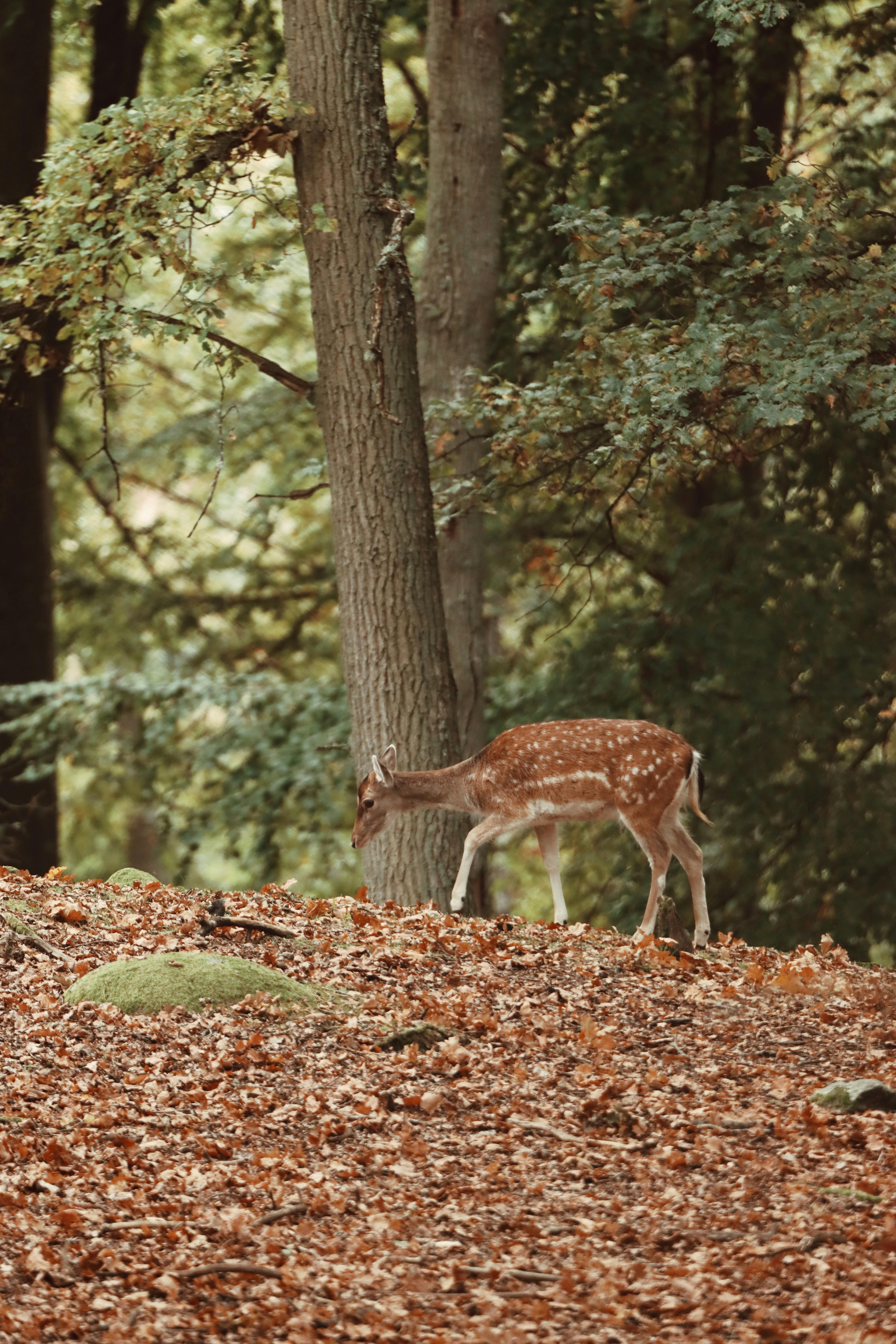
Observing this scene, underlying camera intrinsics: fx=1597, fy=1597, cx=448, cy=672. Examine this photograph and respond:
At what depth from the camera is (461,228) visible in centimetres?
1255

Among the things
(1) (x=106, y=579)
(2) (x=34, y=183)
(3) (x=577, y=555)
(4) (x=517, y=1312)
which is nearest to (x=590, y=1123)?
(4) (x=517, y=1312)

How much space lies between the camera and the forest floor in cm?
454

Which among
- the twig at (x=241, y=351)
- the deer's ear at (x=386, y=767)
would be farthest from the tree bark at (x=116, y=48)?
the deer's ear at (x=386, y=767)

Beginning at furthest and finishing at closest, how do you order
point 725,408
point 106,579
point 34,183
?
point 106,579
point 34,183
point 725,408

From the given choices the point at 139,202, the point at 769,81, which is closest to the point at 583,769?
the point at 139,202

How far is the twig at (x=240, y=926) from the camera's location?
7723 millimetres

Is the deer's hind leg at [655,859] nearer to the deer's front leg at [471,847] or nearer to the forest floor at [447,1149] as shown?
the deer's front leg at [471,847]

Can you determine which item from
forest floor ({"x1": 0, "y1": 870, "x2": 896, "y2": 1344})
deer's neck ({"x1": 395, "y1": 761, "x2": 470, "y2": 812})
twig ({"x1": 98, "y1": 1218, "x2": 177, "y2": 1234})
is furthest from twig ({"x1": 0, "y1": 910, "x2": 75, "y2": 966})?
deer's neck ({"x1": 395, "y1": 761, "x2": 470, "y2": 812})

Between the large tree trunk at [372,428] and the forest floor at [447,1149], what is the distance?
1918 millimetres

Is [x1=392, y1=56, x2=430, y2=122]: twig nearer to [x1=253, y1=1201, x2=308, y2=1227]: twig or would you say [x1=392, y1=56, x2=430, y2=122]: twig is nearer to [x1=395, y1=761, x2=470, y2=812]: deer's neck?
[x1=395, y1=761, x2=470, y2=812]: deer's neck

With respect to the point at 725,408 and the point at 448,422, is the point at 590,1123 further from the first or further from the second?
the point at 448,422

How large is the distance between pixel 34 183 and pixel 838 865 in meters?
10.0

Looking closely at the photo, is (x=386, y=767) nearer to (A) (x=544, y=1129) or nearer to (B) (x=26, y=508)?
(A) (x=544, y=1129)

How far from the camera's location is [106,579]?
65.7 feet
